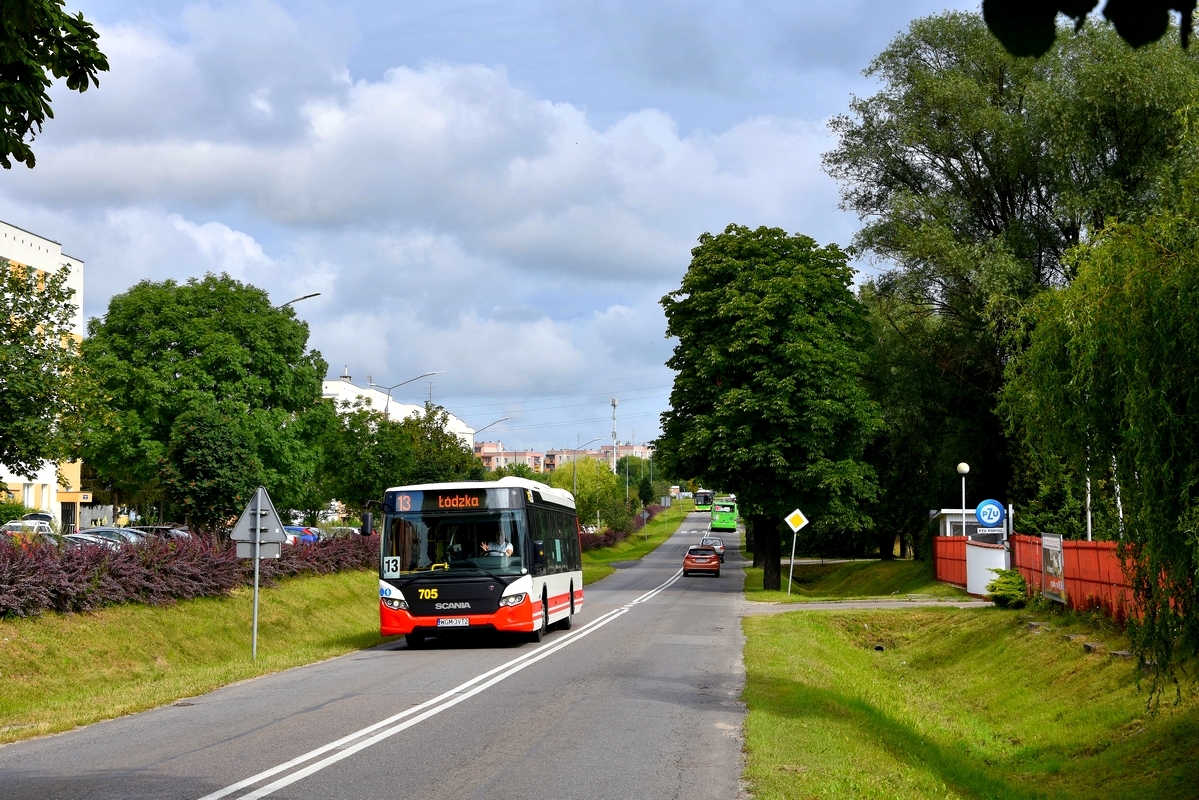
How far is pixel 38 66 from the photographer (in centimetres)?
839

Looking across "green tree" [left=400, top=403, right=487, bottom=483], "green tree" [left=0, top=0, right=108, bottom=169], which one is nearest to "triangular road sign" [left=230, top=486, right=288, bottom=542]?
"green tree" [left=0, top=0, right=108, bottom=169]

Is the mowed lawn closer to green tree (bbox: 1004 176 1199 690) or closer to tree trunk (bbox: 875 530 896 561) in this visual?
green tree (bbox: 1004 176 1199 690)

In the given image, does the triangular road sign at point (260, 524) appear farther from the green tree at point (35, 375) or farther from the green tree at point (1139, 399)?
the green tree at point (1139, 399)

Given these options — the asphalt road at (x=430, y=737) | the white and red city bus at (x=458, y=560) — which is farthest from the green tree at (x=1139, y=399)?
the white and red city bus at (x=458, y=560)

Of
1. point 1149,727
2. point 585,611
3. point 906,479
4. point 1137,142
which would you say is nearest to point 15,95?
point 1149,727

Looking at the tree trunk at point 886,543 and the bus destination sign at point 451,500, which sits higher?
the bus destination sign at point 451,500

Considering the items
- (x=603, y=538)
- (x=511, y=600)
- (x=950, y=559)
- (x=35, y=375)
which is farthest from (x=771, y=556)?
(x=603, y=538)

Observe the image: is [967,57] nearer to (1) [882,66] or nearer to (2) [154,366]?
(1) [882,66]

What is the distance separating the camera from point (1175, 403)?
1029 centimetres

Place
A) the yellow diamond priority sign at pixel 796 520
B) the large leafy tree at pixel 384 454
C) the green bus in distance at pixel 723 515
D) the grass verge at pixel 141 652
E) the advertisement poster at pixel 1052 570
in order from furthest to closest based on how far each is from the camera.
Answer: the green bus in distance at pixel 723 515
the large leafy tree at pixel 384 454
the yellow diamond priority sign at pixel 796 520
the advertisement poster at pixel 1052 570
the grass verge at pixel 141 652

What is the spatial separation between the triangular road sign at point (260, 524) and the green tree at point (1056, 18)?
58.0 feet

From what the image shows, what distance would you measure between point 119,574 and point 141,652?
1962 millimetres

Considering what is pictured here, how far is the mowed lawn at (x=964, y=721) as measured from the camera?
10328 mm

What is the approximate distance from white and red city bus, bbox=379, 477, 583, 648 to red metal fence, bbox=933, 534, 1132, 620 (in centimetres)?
972
